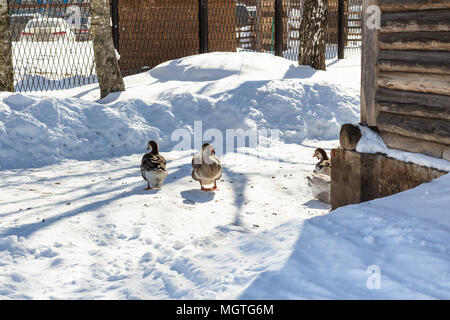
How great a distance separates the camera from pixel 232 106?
12328mm

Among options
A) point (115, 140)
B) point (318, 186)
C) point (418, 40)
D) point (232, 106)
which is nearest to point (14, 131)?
point (115, 140)

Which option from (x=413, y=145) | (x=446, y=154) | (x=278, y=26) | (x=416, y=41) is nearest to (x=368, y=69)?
(x=416, y=41)

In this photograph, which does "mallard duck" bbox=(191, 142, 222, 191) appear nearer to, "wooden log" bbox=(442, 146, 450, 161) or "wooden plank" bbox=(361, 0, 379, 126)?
"wooden plank" bbox=(361, 0, 379, 126)

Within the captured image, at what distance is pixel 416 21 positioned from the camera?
22.4ft

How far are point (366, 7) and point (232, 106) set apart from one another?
5.27 meters

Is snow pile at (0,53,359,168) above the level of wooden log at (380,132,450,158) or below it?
below

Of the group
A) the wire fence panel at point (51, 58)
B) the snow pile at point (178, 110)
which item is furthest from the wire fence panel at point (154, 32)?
the snow pile at point (178, 110)

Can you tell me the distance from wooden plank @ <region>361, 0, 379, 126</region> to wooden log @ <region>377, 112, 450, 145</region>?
194 mm

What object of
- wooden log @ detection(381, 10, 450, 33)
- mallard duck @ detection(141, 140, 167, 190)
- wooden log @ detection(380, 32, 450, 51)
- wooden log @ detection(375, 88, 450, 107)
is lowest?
mallard duck @ detection(141, 140, 167, 190)

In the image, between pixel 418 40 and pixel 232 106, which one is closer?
pixel 418 40

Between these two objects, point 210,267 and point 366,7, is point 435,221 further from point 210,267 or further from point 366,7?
point 366,7

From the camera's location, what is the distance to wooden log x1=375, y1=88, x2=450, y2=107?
255 inches

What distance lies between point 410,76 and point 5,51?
29.0ft

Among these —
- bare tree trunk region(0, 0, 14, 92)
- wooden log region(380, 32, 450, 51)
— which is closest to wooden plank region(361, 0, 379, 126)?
wooden log region(380, 32, 450, 51)
